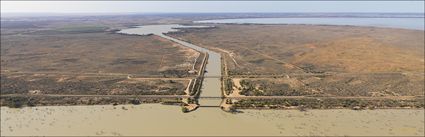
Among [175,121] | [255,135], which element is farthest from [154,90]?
[255,135]

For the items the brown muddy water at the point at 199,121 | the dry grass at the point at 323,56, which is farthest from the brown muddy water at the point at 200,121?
the dry grass at the point at 323,56

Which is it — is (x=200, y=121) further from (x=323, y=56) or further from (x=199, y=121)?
(x=323, y=56)

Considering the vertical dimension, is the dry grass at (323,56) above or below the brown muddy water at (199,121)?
above

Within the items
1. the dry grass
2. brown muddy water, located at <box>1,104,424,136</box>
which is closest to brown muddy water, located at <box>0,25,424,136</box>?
brown muddy water, located at <box>1,104,424,136</box>

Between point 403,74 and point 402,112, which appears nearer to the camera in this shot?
point 402,112

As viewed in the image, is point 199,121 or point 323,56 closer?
point 199,121

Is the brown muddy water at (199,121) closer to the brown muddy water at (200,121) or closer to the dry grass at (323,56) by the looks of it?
the brown muddy water at (200,121)

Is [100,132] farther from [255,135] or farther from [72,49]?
[72,49]

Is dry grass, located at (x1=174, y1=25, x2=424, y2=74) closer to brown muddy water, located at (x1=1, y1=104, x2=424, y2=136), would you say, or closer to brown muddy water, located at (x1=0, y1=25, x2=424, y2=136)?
brown muddy water, located at (x1=0, y1=25, x2=424, y2=136)

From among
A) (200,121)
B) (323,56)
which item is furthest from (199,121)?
(323,56)
